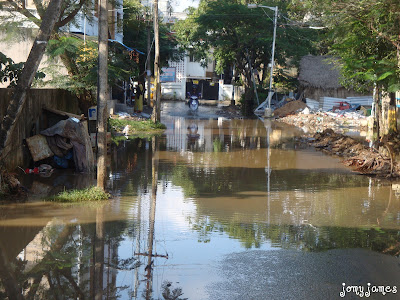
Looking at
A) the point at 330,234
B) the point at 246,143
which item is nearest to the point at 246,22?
the point at 246,143

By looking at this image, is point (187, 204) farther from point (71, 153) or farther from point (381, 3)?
point (381, 3)

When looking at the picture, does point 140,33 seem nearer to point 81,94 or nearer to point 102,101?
point 81,94

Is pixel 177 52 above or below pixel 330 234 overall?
above

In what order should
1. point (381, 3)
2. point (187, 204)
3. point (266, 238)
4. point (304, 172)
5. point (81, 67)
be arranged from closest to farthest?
point (266, 238) < point (187, 204) < point (381, 3) < point (304, 172) < point (81, 67)

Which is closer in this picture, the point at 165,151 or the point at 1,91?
the point at 1,91

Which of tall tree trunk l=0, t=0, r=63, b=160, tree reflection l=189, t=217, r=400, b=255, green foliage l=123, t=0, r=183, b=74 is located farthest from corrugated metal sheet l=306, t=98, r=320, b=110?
tree reflection l=189, t=217, r=400, b=255

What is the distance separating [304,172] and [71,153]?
21.1 feet

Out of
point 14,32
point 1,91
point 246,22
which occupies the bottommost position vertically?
point 1,91

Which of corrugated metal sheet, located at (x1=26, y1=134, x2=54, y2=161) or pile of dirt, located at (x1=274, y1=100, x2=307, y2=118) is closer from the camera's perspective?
corrugated metal sheet, located at (x1=26, y1=134, x2=54, y2=161)

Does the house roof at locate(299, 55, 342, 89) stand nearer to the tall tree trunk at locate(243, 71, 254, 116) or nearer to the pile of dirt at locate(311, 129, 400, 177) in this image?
the tall tree trunk at locate(243, 71, 254, 116)

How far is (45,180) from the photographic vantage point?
1330cm

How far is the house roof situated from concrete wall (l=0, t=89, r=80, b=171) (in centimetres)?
2797

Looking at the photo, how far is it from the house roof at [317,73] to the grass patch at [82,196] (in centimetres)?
3317

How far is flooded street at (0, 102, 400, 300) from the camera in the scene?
6652 mm
